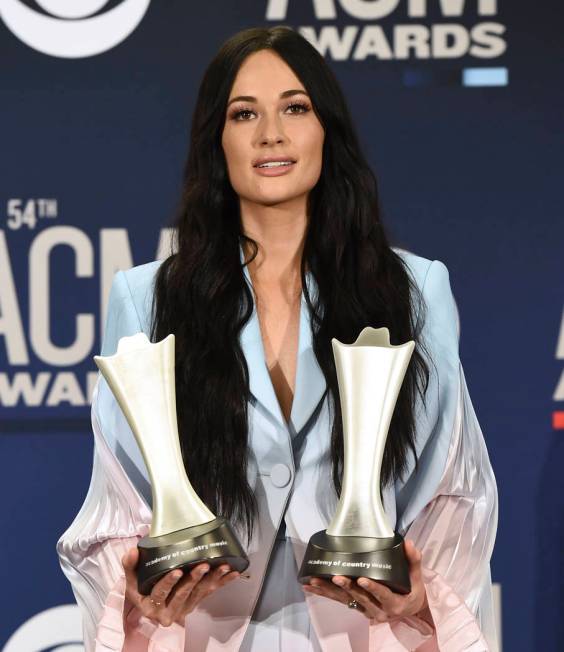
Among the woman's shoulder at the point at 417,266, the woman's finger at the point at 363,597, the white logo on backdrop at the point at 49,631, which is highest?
the woman's shoulder at the point at 417,266

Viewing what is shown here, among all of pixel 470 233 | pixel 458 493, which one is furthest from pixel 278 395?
pixel 470 233

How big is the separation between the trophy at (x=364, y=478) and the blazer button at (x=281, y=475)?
12 centimetres

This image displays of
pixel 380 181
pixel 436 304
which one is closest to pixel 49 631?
pixel 380 181

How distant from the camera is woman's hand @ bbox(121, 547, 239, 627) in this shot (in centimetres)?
107

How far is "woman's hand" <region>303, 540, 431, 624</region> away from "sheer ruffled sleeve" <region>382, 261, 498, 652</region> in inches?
4.7

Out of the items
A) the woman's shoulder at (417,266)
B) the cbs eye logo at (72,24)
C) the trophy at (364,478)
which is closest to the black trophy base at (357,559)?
the trophy at (364,478)

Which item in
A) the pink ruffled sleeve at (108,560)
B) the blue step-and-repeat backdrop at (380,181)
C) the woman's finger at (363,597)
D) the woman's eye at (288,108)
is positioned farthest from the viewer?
the blue step-and-repeat backdrop at (380,181)

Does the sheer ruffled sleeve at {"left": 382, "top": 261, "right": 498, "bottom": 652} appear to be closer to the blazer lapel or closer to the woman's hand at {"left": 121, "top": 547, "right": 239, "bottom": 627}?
the blazer lapel

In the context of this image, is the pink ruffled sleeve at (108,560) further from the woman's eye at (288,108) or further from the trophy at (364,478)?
the woman's eye at (288,108)

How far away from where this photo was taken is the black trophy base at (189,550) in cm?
104

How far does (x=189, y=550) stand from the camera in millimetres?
1042

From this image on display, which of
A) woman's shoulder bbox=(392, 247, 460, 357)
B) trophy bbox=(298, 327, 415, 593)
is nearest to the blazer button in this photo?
trophy bbox=(298, 327, 415, 593)

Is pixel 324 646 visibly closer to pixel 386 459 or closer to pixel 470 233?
pixel 386 459

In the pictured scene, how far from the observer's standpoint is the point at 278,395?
1268 millimetres
